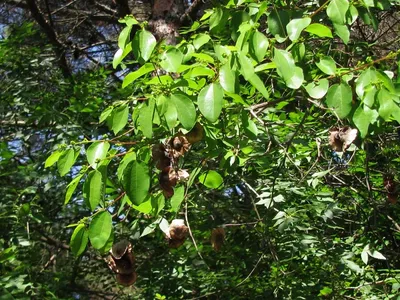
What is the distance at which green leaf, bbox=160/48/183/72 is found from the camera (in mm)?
1415

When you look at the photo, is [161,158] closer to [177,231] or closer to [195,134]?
[195,134]

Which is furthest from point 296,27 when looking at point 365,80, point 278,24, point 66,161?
point 66,161

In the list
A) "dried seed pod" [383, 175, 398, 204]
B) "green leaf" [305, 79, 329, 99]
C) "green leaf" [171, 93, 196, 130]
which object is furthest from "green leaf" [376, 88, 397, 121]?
"dried seed pod" [383, 175, 398, 204]

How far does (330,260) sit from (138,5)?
3.21 meters

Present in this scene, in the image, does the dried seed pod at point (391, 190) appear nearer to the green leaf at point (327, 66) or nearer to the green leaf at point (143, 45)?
the green leaf at point (327, 66)

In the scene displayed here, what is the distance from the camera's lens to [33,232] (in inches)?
138

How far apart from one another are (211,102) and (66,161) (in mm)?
427

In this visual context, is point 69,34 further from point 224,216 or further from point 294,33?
point 294,33

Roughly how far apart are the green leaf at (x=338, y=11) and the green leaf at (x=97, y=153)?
0.66m

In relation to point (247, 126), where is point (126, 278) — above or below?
below

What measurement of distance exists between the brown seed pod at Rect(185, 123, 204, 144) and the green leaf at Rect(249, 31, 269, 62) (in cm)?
27

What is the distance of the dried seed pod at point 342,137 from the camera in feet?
5.31

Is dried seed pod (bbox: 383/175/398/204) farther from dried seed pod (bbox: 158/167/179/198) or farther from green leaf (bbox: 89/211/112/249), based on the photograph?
green leaf (bbox: 89/211/112/249)

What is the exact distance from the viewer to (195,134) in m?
1.54
